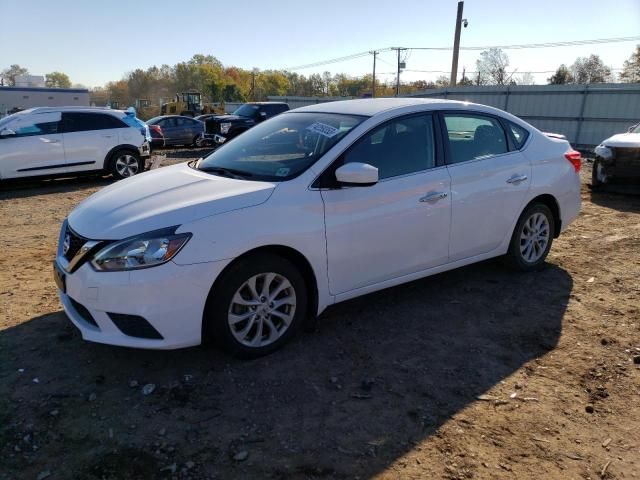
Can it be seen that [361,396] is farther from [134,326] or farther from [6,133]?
[6,133]

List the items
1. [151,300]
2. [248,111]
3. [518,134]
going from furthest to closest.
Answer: [248,111], [518,134], [151,300]

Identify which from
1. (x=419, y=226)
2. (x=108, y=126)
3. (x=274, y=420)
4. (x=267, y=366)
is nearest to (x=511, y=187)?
(x=419, y=226)

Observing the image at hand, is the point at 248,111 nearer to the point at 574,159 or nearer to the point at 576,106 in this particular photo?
the point at 576,106

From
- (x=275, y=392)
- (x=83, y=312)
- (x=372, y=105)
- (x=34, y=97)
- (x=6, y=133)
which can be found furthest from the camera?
(x=34, y=97)

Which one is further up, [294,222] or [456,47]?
[456,47]

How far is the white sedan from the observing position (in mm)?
3035

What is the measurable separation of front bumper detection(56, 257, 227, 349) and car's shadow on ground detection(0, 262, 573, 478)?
32cm

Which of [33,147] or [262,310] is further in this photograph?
[33,147]

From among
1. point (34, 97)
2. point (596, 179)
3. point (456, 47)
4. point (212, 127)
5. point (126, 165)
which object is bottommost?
point (126, 165)

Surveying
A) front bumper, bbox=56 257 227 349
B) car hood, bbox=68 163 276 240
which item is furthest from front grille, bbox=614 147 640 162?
front bumper, bbox=56 257 227 349

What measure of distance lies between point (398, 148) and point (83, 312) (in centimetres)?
254

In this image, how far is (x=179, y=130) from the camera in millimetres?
21922

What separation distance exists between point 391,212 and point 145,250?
1.76 meters

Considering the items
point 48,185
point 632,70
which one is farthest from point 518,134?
point 632,70
